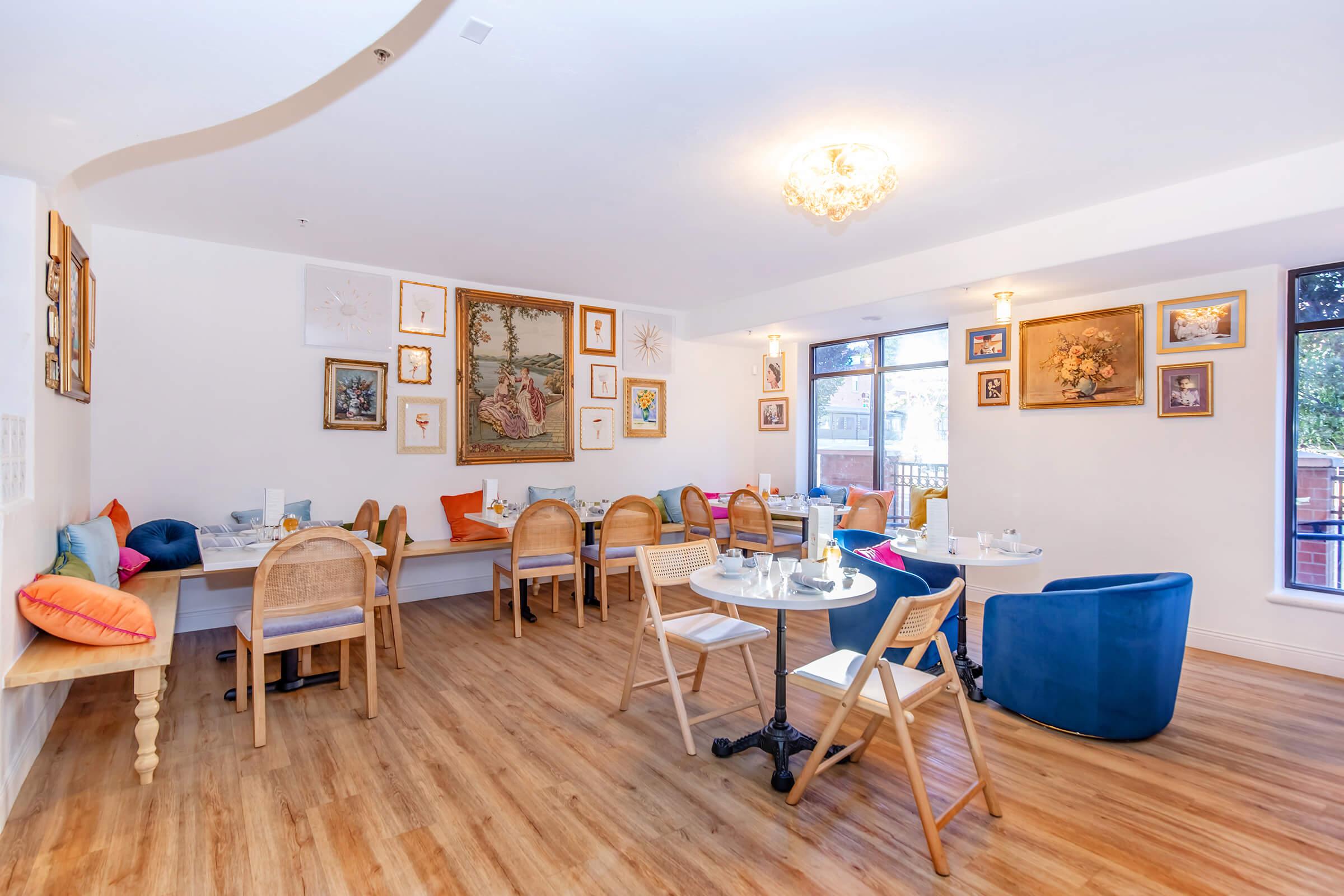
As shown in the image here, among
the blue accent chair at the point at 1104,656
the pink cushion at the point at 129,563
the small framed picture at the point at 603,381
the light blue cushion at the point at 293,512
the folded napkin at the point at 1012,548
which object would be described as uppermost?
the small framed picture at the point at 603,381

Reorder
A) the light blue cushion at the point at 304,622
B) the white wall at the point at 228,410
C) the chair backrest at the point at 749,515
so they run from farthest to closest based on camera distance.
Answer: the chair backrest at the point at 749,515
the white wall at the point at 228,410
the light blue cushion at the point at 304,622

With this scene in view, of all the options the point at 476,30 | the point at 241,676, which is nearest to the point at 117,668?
the point at 241,676

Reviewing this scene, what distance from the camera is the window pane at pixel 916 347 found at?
257 inches

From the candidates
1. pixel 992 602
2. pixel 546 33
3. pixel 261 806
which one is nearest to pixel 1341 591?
pixel 992 602

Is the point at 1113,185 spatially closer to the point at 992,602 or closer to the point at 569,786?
the point at 992,602

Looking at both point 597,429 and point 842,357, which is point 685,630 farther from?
point 842,357

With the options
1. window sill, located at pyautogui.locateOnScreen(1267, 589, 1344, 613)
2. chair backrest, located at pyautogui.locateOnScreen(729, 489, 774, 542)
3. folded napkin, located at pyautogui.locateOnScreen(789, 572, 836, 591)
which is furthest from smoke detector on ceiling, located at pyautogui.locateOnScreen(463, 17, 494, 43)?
window sill, located at pyautogui.locateOnScreen(1267, 589, 1344, 613)

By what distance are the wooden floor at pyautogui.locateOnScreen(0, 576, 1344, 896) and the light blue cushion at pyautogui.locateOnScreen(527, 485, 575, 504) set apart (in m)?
2.74

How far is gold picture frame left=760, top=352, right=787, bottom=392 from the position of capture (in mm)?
7898

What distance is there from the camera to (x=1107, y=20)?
2.29 meters

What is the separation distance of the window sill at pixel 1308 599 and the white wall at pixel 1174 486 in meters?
0.04

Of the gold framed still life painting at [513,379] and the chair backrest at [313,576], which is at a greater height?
the gold framed still life painting at [513,379]

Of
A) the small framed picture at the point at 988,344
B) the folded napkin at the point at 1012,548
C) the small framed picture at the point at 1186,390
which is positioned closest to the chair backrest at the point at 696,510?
the folded napkin at the point at 1012,548

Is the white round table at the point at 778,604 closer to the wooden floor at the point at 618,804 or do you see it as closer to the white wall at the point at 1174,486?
the wooden floor at the point at 618,804
